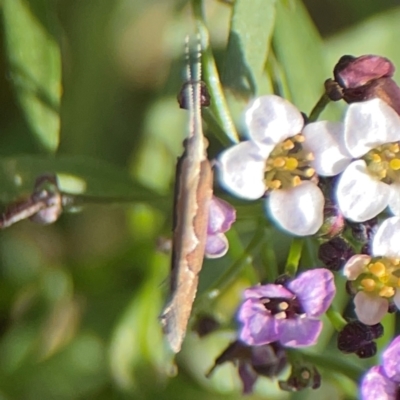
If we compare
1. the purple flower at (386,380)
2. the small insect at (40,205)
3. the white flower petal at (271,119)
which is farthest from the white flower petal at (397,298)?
the small insect at (40,205)

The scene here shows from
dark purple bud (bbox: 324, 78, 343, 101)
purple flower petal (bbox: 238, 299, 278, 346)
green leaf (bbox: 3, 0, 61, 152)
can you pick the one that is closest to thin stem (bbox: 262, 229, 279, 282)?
purple flower petal (bbox: 238, 299, 278, 346)

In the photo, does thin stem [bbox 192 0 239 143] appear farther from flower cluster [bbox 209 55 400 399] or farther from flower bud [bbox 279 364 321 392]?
flower bud [bbox 279 364 321 392]

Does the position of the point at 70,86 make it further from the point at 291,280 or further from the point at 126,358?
the point at 291,280

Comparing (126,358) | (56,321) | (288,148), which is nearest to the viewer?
(288,148)

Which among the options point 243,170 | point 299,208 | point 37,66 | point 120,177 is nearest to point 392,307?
point 299,208

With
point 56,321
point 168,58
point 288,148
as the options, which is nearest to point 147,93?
point 168,58

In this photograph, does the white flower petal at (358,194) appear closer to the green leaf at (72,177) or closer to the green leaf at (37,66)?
the green leaf at (72,177)
